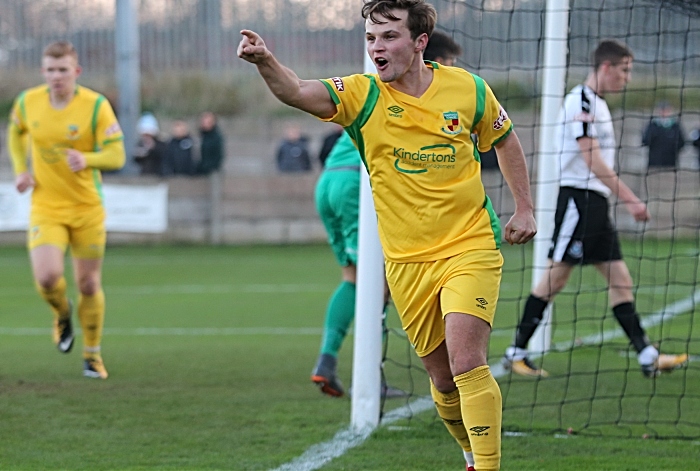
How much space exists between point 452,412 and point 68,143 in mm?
4135

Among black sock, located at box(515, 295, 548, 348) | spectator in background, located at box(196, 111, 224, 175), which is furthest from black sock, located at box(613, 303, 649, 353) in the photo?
spectator in background, located at box(196, 111, 224, 175)

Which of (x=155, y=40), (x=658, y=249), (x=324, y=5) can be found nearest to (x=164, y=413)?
(x=658, y=249)

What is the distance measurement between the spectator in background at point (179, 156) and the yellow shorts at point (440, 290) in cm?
1628

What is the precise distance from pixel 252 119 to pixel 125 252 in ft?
25.7

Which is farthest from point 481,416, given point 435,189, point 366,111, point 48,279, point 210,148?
point 210,148

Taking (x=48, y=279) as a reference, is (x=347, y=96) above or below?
above

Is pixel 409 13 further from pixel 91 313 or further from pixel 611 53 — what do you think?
pixel 91 313

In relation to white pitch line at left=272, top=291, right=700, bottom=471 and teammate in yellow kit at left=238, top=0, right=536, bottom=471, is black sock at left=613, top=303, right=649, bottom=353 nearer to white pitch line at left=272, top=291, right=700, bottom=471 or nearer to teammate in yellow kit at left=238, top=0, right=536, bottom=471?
white pitch line at left=272, top=291, right=700, bottom=471

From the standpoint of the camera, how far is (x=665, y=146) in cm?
1614

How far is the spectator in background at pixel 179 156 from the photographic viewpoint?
807 inches

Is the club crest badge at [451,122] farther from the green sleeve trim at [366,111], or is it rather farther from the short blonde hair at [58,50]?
the short blonde hair at [58,50]

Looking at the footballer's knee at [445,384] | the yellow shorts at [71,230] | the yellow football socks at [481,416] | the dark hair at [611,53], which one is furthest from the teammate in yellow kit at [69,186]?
the yellow football socks at [481,416]

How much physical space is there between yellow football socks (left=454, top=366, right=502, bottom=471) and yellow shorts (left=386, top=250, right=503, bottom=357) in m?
0.26

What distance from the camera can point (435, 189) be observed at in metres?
4.46
